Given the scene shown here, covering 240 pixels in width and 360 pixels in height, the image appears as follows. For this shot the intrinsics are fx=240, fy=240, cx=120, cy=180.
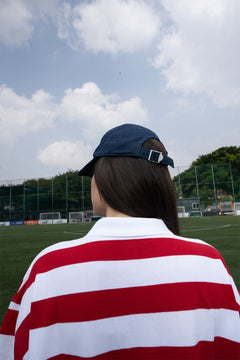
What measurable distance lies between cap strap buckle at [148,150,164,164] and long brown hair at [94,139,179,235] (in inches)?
0.6

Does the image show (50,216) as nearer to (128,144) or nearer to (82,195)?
(82,195)

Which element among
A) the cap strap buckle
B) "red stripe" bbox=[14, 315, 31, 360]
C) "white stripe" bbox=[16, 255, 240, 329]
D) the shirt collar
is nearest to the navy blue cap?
the cap strap buckle

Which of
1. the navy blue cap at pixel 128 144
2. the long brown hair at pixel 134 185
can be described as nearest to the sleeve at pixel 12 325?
the long brown hair at pixel 134 185

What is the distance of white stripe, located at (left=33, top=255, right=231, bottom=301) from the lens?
0.63 metres

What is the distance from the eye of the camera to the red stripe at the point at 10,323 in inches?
30.5

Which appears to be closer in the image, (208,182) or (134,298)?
(134,298)

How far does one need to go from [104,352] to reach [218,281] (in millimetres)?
358

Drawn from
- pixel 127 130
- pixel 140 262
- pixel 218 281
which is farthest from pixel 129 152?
pixel 218 281

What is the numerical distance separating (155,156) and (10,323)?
0.73 metres

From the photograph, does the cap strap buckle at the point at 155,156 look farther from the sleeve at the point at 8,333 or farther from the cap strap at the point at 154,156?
the sleeve at the point at 8,333

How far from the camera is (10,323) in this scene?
0.78 m

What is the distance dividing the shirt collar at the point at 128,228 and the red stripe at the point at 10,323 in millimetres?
379

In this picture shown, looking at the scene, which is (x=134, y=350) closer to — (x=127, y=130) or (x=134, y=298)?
(x=134, y=298)

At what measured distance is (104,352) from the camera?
612 mm
